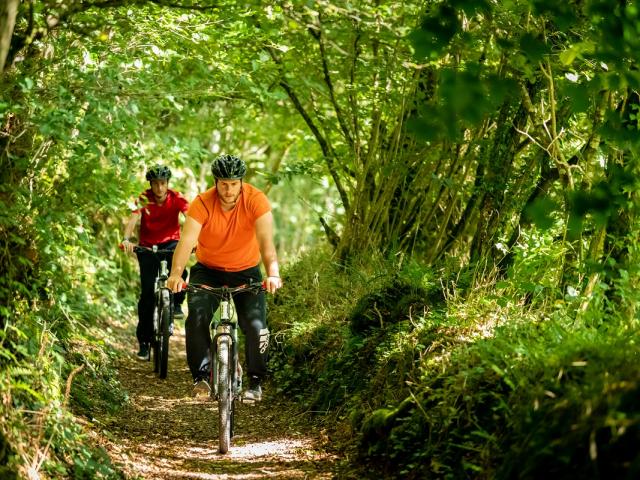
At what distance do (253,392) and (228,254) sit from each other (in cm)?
119

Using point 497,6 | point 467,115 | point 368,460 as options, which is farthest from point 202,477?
point 497,6

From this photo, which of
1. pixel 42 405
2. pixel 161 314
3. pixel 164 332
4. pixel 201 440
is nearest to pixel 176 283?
pixel 201 440

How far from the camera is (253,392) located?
695 cm

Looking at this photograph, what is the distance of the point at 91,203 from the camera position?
21.0ft

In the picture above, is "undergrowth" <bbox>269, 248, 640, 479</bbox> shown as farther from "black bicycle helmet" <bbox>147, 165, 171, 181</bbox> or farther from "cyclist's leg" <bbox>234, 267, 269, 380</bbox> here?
"black bicycle helmet" <bbox>147, 165, 171, 181</bbox>

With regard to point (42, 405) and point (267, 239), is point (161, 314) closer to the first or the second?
point (267, 239)

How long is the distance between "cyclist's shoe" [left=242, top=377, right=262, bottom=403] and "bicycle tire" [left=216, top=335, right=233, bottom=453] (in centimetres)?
27

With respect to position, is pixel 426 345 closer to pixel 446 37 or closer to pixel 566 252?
pixel 566 252

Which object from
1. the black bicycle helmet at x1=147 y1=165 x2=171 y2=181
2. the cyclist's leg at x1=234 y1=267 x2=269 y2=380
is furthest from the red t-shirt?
the cyclist's leg at x1=234 y1=267 x2=269 y2=380

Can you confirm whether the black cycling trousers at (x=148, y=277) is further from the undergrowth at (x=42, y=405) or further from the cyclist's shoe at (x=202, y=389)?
the cyclist's shoe at (x=202, y=389)

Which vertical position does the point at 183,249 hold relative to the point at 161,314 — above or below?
above

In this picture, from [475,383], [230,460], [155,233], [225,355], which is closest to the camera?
[475,383]

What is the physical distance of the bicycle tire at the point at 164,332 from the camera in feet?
29.7

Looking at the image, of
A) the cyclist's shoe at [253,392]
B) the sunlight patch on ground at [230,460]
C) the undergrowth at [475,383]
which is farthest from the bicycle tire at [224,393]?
the undergrowth at [475,383]
